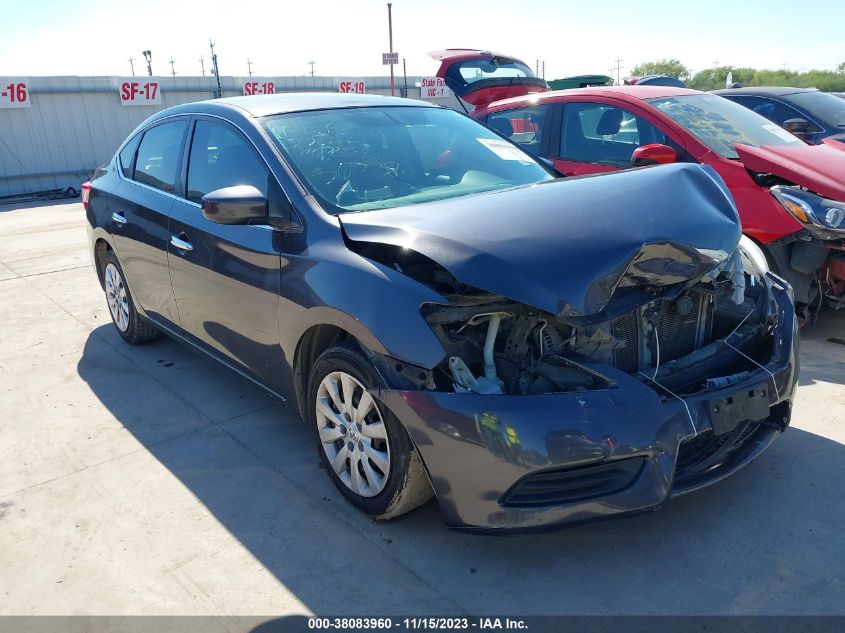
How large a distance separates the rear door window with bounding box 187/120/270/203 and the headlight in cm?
326

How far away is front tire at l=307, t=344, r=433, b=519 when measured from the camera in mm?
2709

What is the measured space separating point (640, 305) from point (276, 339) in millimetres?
1620

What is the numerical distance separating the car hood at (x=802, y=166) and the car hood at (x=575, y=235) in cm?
181

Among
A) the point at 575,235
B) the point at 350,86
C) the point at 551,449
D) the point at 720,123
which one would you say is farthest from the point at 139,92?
the point at 551,449

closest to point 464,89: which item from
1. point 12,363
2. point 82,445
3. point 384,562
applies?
point 12,363

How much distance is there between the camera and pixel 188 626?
2.48 meters

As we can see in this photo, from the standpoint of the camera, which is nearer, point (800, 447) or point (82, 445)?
point (800, 447)

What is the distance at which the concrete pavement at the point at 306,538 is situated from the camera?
8.29ft

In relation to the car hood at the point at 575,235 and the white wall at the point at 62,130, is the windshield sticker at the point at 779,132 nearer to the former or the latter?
the car hood at the point at 575,235

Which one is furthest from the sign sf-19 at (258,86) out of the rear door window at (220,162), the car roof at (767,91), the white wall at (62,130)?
the rear door window at (220,162)

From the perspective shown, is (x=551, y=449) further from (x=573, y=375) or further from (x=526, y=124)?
(x=526, y=124)

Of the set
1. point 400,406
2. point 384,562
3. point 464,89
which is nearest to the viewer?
point 400,406

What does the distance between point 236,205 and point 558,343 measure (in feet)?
4.94

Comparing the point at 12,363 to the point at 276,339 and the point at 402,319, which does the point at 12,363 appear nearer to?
the point at 276,339
